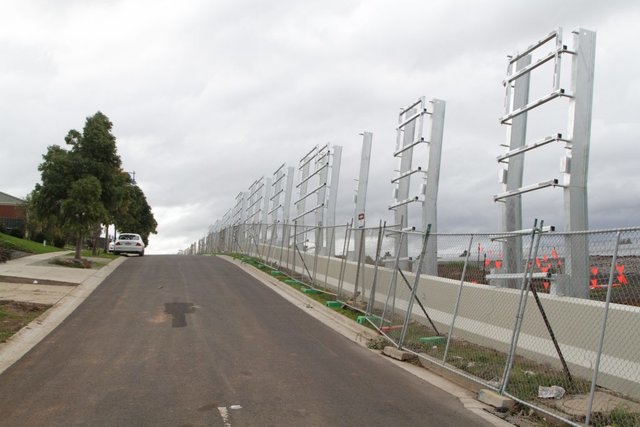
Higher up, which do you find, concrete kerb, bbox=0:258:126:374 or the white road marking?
the white road marking

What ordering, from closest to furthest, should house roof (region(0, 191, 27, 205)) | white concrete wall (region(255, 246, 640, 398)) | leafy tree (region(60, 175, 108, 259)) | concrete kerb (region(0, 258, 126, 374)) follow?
1. white concrete wall (region(255, 246, 640, 398))
2. concrete kerb (region(0, 258, 126, 374))
3. leafy tree (region(60, 175, 108, 259))
4. house roof (region(0, 191, 27, 205))

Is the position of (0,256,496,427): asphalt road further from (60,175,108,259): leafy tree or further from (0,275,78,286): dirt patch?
(60,175,108,259): leafy tree

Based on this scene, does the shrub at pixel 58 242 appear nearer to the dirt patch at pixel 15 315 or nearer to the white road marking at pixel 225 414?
the dirt patch at pixel 15 315

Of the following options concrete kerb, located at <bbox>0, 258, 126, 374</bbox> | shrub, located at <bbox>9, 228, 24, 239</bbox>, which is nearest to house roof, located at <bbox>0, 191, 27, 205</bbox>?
shrub, located at <bbox>9, 228, 24, 239</bbox>

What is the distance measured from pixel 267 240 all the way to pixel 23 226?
3004cm

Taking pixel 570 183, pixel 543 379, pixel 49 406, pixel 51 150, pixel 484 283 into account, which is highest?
pixel 51 150

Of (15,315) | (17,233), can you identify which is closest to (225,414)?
(15,315)

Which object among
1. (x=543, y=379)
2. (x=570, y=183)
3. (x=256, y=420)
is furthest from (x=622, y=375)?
(x=256, y=420)

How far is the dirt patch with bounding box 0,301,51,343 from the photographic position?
10.9m

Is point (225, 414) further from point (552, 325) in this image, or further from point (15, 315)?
point (15, 315)

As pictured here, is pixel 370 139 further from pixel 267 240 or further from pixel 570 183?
pixel 267 240

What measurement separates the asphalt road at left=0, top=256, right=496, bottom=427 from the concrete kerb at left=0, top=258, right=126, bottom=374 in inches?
9.6

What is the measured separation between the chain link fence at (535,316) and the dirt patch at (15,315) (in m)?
6.89

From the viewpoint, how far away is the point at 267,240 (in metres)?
27.0
